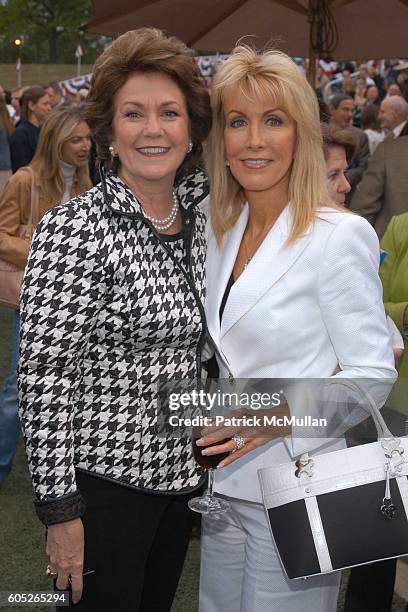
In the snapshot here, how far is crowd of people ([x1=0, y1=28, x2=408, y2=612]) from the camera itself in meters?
2.06

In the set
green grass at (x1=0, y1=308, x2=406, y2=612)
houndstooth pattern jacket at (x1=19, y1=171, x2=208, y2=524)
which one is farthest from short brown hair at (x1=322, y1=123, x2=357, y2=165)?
green grass at (x1=0, y1=308, x2=406, y2=612)

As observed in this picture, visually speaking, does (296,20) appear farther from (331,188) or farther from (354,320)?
(354,320)

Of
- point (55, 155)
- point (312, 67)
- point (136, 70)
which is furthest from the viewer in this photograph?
point (312, 67)

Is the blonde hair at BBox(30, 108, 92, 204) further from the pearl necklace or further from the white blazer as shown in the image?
the white blazer

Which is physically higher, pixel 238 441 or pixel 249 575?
pixel 238 441

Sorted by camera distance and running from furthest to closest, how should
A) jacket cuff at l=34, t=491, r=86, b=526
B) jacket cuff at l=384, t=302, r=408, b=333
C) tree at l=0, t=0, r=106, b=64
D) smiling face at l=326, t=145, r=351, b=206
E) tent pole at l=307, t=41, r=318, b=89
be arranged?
tree at l=0, t=0, r=106, b=64 < tent pole at l=307, t=41, r=318, b=89 < smiling face at l=326, t=145, r=351, b=206 < jacket cuff at l=384, t=302, r=408, b=333 < jacket cuff at l=34, t=491, r=86, b=526

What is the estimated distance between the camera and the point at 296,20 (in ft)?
18.7

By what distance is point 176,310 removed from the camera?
2166 millimetres

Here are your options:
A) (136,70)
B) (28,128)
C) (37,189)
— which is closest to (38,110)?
(28,128)

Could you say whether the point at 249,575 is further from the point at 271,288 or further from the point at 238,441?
the point at 271,288

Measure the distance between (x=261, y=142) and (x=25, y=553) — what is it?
2547mm

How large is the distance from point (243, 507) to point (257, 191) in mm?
939

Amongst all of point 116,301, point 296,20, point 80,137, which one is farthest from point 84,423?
point 296,20

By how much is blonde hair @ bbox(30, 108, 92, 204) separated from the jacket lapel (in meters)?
2.50
